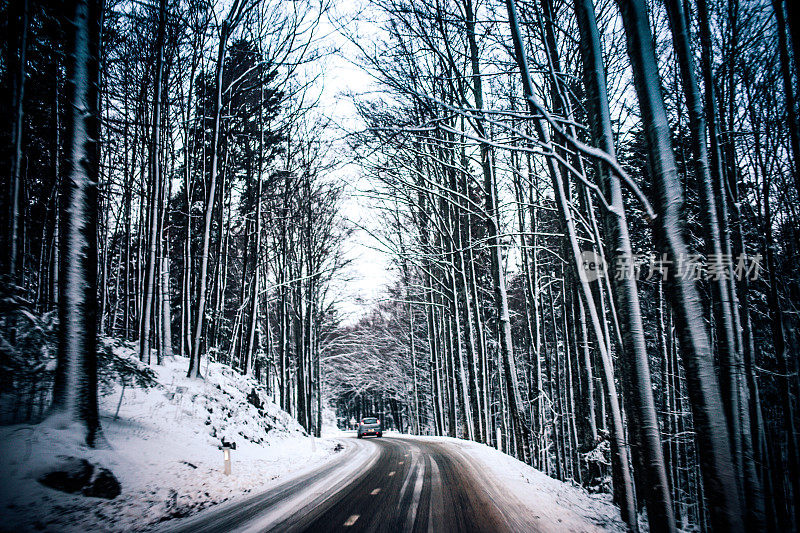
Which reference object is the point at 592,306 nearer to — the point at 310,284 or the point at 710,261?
the point at 710,261

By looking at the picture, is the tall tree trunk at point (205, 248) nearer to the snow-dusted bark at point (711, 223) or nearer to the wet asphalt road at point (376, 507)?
the wet asphalt road at point (376, 507)

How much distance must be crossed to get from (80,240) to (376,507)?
5.75m

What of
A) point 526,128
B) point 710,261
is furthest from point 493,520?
point 526,128

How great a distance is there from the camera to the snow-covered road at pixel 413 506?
4.41 metres

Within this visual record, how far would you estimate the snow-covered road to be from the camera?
4414 mm

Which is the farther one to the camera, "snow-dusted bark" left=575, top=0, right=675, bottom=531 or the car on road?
the car on road

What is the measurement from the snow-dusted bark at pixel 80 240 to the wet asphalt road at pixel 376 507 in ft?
7.69

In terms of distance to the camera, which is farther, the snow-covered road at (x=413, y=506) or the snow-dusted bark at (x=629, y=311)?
the snow-covered road at (x=413, y=506)

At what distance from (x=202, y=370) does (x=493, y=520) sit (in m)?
10.4

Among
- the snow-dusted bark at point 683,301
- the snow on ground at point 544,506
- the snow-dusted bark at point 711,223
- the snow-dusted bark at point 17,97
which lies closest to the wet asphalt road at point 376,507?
the snow on ground at point 544,506

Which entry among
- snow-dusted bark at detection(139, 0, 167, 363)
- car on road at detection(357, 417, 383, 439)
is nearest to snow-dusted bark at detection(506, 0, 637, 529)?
snow-dusted bark at detection(139, 0, 167, 363)

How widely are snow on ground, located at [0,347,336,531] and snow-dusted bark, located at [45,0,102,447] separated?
43 centimetres

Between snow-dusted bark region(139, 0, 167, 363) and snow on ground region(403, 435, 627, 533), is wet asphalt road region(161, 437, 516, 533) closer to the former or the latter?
snow on ground region(403, 435, 627, 533)

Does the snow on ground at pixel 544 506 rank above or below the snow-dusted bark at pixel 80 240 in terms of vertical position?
below
